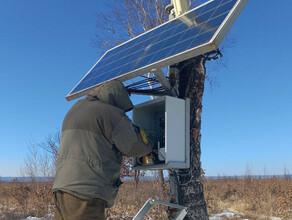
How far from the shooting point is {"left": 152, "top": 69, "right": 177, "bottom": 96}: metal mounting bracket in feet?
9.53

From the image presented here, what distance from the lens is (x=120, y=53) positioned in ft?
13.8

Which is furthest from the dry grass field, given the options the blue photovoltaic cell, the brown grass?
the blue photovoltaic cell

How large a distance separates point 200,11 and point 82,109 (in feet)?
6.11

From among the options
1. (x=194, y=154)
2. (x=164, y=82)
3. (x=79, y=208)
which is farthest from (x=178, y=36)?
(x=79, y=208)

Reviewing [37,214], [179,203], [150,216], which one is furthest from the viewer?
[37,214]

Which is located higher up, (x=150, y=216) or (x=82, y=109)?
(x=82, y=109)

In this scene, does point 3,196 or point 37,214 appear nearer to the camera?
point 37,214

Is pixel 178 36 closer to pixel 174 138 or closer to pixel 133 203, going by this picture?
pixel 174 138

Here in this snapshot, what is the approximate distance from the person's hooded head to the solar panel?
13.7 inches

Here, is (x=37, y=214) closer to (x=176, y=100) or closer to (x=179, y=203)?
(x=179, y=203)

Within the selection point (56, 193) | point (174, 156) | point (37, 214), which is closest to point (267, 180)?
point (37, 214)

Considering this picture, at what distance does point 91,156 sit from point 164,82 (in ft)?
4.30

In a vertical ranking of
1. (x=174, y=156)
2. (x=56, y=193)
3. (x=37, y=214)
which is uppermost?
(x=174, y=156)

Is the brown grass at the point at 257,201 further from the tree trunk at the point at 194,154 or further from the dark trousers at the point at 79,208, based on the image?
the dark trousers at the point at 79,208
